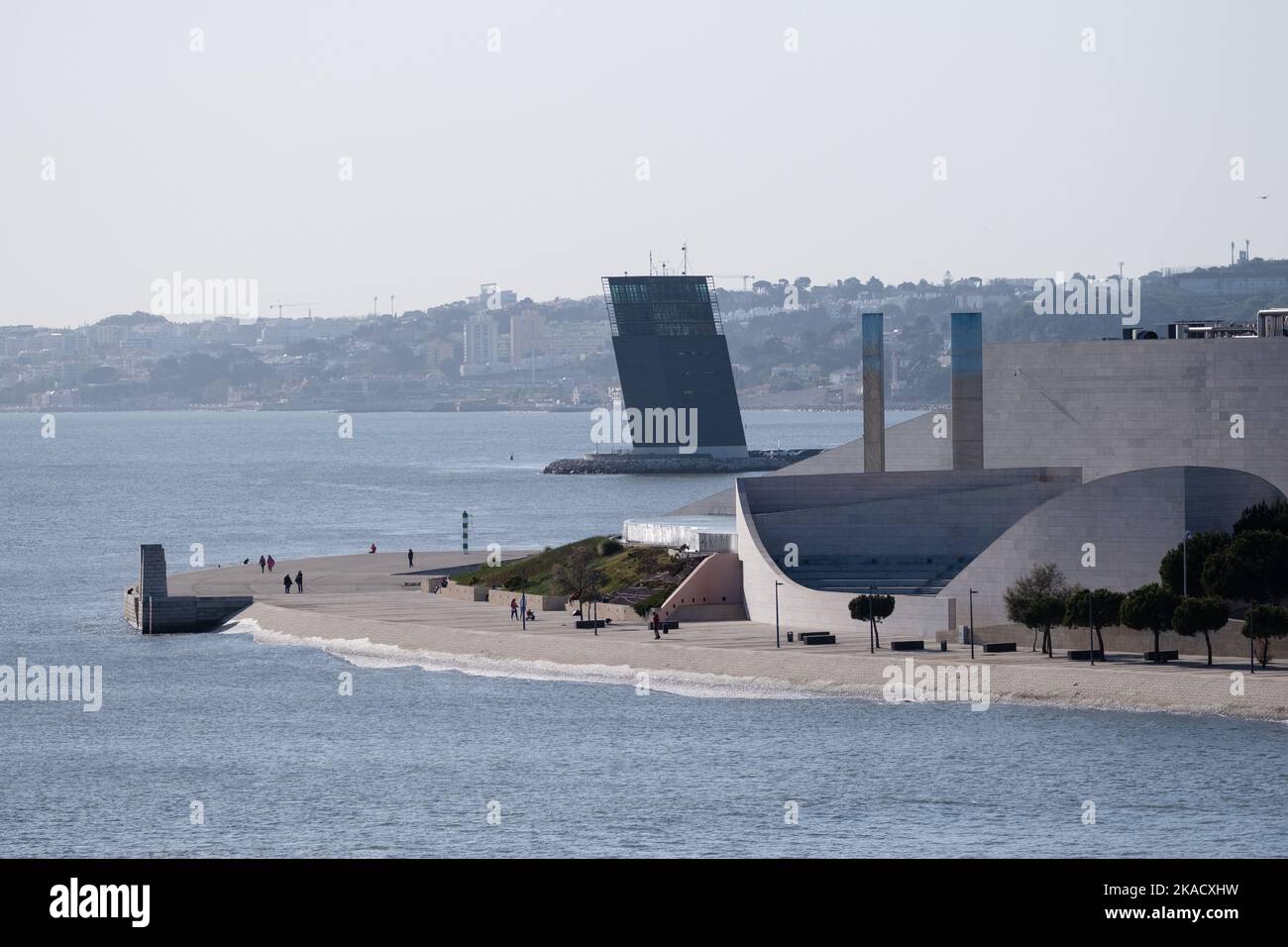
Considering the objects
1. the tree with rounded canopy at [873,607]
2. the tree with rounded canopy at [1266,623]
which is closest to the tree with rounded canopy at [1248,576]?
the tree with rounded canopy at [1266,623]

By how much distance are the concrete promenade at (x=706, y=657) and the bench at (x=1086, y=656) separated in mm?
347

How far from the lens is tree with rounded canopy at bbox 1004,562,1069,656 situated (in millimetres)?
52844

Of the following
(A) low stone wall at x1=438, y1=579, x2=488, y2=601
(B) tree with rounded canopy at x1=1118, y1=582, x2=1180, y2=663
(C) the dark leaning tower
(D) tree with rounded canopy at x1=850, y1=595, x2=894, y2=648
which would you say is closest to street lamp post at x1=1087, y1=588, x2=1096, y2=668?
(B) tree with rounded canopy at x1=1118, y1=582, x2=1180, y2=663

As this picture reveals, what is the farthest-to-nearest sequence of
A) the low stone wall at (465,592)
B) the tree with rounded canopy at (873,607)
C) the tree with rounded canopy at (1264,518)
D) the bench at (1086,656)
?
the low stone wall at (465,592), the tree with rounded canopy at (1264,518), the tree with rounded canopy at (873,607), the bench at (1086,656)

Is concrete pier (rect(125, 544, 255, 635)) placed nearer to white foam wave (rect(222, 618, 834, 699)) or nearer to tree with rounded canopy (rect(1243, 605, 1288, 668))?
white foam wave (rect(222, 618, 834, 699))

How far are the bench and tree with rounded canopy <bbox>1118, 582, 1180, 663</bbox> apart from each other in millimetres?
1195

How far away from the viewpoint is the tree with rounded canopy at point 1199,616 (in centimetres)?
4997

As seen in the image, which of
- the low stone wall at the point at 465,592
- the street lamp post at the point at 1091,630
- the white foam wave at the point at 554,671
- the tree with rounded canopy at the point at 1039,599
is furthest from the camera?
the low stone wall at the point at 465,592

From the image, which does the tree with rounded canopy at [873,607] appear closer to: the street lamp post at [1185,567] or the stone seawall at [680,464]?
the street lamp post at [1185,567]

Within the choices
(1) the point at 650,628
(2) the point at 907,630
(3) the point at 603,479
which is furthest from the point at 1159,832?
(3) the point at 603,479
